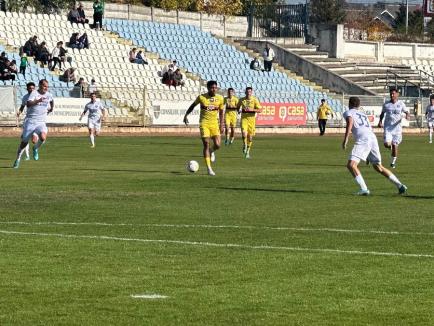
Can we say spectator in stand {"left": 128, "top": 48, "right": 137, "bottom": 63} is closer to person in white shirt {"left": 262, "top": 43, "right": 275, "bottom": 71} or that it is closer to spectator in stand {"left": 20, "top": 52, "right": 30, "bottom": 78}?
spectator in stand {"left": 20, "top": 52, "right": 30, "bottom": 78}

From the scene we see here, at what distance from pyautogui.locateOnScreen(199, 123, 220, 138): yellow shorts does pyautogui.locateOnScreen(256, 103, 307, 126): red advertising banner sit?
32688 mm

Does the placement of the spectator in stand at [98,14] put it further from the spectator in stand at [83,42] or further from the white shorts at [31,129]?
the white shorts at [31,129]

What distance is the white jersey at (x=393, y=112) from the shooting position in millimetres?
34125

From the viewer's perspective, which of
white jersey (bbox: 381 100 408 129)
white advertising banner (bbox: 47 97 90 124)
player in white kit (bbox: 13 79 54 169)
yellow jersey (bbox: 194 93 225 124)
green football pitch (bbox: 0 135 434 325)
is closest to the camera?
green football pitch (bbox: 0 135 434 325)

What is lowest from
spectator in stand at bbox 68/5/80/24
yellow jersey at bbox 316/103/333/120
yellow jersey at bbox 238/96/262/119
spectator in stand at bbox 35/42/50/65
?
yellow jersey at bbox 316/103/333/120

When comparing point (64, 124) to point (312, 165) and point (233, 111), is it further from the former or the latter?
point (312, 165)

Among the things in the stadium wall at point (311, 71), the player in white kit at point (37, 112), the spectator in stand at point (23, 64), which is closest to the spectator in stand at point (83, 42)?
the spectator in stand at point (23, 64)

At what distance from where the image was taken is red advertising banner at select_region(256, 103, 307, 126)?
208 ft

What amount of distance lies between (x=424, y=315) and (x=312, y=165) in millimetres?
23500

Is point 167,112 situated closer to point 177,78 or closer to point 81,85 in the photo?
point 81,85

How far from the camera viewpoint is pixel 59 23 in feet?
218

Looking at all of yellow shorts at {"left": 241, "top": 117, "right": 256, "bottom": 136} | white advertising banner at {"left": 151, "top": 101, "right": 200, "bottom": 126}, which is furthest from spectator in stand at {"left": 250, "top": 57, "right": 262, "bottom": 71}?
yellow shorts at {"left": 241, "top": 117, "right": 256, "bottom": 136}

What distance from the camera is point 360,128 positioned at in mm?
23469

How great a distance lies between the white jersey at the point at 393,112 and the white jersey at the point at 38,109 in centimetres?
916
